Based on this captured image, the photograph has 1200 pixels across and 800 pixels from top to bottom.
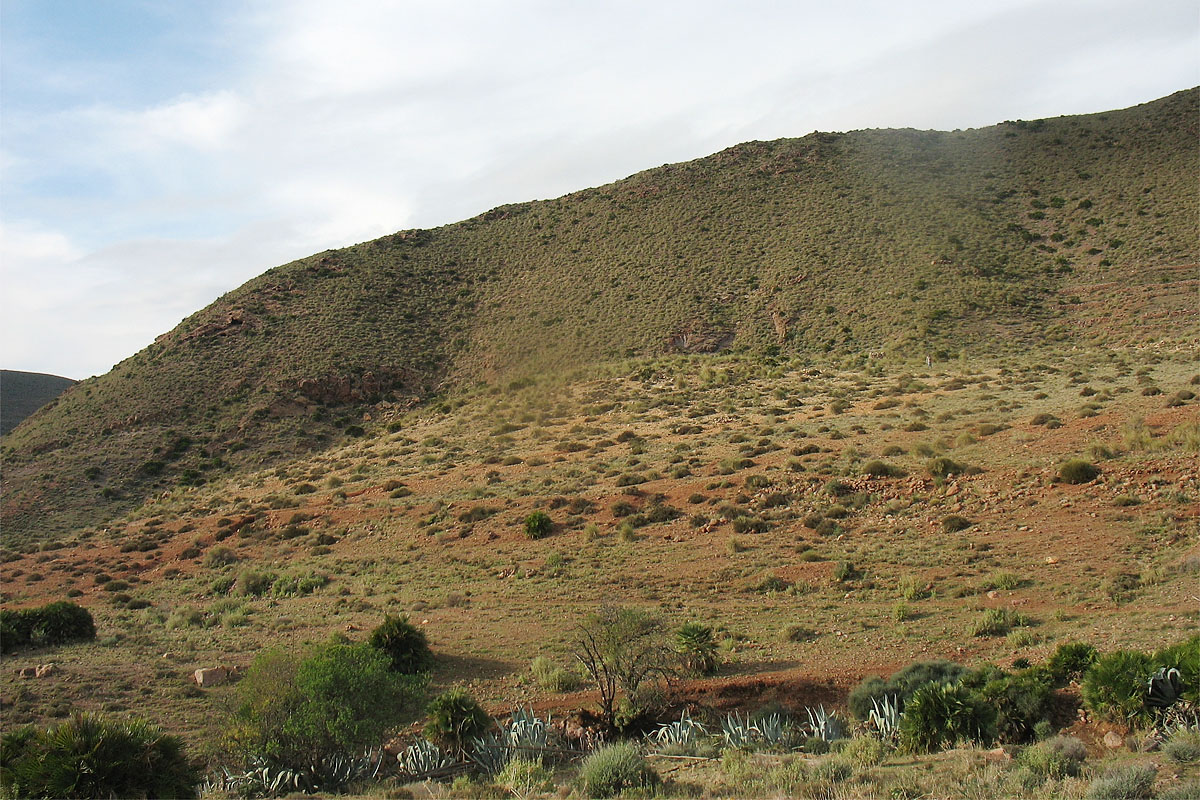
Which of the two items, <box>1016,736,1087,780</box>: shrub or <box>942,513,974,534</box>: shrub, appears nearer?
<box>1016,736,1087,780</box>: shrub

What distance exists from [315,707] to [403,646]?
17.9 ft

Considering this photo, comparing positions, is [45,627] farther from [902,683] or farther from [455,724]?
[902,683]

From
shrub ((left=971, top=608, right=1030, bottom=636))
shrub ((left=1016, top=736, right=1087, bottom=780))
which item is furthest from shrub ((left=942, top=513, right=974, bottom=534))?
shrub ((left=1016, top=736, right=1087, bottom=780))

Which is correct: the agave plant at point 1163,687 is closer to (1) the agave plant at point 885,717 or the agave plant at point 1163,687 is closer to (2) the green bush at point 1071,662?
(2) the green bush at point 1071,662

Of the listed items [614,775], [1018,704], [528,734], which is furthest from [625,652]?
[1018,704]

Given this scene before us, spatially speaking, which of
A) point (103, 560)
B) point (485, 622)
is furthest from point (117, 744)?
point (103, 560)

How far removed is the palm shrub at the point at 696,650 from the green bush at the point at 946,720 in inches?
208

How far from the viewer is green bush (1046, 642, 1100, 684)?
37.0 feet

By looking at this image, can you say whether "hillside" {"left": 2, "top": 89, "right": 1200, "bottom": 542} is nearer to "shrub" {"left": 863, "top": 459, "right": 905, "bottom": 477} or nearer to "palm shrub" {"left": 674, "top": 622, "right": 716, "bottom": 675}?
"shrub" {"left": 863, "top": 459, "right": 905, "bottom": 477}

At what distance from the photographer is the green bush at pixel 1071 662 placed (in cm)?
1129

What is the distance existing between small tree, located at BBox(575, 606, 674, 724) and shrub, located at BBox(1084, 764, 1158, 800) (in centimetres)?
751

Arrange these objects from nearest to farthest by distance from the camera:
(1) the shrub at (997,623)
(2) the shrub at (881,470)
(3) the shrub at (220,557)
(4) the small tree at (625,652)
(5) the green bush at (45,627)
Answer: (4) the small tree at (625,652) → (1) the shrub at (997,623) → (5) the green bush at (45,627) → (2) the shrub at (881,470) → (3) the shrub at (220,557)

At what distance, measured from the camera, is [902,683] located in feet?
39.5

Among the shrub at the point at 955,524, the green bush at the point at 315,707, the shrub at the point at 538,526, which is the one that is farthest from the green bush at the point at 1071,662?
the shrub at the point at 538,526
